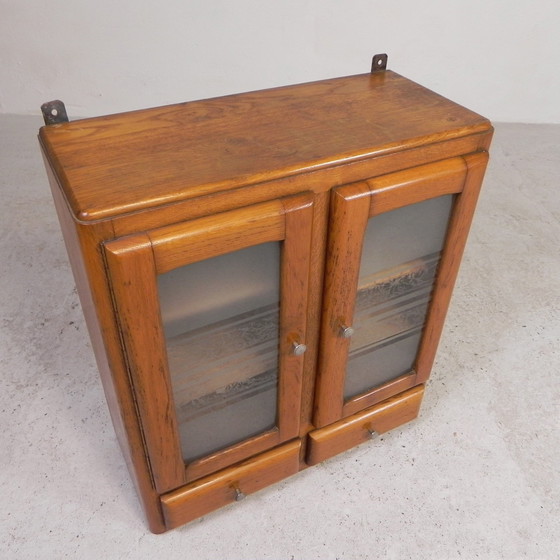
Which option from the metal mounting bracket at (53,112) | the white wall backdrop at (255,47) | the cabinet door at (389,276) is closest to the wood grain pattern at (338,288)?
the cabinet door at (389,276)

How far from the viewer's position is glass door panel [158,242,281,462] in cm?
85

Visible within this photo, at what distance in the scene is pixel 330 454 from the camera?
129 cm

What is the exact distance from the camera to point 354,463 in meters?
1.34

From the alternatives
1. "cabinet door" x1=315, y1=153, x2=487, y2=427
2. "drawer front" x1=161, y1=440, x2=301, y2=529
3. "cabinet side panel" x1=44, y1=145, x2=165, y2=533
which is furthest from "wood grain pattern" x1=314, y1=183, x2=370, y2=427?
"cabinet side panel" x1=44, y1=145, x2=165, y2=533

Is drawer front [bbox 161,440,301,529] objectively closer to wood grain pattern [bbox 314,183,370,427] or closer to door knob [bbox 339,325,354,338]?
Answer: wood grain pattern [bbox 314,183,370,427]

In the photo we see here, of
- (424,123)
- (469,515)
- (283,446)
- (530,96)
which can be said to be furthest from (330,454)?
(530,96)

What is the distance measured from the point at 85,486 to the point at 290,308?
28.3 inches

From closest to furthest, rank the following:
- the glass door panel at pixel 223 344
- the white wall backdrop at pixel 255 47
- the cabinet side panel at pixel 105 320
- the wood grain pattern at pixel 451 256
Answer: the cabinet side panel at pixel 105 320
the glass door panel at pixel 223 344
the wood grain pattern at pixel 451 256
the white wall backdrop at pixel 255 47

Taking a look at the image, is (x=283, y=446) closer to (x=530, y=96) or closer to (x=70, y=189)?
(x=70, y=189)

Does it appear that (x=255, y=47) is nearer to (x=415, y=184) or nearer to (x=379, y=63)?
(x=379, y=63)

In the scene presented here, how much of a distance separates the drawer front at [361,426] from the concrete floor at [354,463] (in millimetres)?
64

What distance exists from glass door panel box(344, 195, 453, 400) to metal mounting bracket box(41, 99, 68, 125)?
54 centimetres

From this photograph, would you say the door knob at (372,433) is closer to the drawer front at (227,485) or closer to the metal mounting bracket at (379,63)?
the drawer front at (227,485)

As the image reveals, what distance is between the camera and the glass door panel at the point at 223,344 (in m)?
0.85
